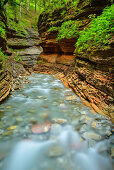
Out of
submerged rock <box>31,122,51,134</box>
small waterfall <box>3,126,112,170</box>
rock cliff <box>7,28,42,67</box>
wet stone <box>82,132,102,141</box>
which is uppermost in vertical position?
rock cliff <box>7,28,42,67</box>

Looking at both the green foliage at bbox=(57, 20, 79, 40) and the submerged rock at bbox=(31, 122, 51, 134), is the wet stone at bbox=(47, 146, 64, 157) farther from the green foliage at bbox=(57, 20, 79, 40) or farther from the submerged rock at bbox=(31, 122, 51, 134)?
the green foliage at bbox=(57, 20, 79, 40)

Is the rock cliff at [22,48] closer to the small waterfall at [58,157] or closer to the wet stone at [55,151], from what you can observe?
the small waterfall at [58,157]

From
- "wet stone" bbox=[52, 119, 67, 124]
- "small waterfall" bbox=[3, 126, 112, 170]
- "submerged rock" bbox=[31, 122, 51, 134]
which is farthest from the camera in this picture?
"wet stone" bbox=[52, 119, 67, 124]

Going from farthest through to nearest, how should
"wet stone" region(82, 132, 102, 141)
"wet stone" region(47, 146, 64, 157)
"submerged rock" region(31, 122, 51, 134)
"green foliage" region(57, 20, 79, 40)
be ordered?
"green foliage" region(57, 20, 79, 40) < "submerged rock" region(31, 122, 51, 134) < "wet stone" region(82, 132, 102, 141) < "wet stone" region(47, 146, 64, 157)

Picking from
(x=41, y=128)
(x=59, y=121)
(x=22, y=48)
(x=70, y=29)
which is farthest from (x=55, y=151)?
(x=22, y=48)

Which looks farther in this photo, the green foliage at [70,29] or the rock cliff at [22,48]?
the rock cliff at [22,48]

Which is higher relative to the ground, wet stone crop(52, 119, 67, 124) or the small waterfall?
wet stone crop(52, 119, 67, 124)

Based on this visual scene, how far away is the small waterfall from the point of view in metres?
1.65

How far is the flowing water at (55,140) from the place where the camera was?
5.58ft

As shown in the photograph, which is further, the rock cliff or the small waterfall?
the rock cliff

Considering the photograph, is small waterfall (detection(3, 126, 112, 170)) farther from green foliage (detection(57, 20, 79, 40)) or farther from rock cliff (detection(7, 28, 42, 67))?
rock cliff (detection(7, 28, 42, 67))

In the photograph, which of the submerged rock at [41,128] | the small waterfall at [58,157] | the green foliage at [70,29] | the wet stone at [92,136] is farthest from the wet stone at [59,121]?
the green foliage at [70,29]

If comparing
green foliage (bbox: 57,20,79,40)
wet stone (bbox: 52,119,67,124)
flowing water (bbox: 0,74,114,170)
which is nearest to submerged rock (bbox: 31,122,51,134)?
flowing water (bbox: 0,74,114,170)

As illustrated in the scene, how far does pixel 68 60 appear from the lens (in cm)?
951
